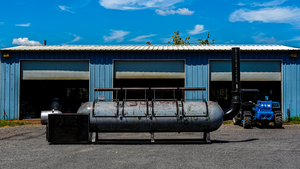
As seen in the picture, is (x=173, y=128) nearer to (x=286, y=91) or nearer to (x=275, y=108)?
(x=275, y=108)

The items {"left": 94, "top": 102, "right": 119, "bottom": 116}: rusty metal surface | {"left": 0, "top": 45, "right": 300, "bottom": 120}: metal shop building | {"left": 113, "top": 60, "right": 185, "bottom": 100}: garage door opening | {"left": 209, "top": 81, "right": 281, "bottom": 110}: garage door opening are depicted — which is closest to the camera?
{"left": 94, "top": 102, "right": 119, "bottom": 116}: rusty metal surface

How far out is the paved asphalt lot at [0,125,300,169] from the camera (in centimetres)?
693

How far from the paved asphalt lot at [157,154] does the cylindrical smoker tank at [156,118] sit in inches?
30.7

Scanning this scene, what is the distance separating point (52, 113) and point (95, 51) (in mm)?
8626

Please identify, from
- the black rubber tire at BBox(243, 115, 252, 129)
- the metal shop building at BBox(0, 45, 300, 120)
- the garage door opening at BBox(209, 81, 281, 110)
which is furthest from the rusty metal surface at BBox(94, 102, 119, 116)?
the garage door opening at BBox(209, 81, 281, 110)

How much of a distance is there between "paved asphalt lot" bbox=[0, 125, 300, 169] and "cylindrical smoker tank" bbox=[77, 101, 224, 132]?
2.56 feet

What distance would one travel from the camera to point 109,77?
712 inches

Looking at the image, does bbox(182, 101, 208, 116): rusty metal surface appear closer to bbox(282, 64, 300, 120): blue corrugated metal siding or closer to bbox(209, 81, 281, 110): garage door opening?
bbox(282, 64, 300, 120): blue corrugated metal siding

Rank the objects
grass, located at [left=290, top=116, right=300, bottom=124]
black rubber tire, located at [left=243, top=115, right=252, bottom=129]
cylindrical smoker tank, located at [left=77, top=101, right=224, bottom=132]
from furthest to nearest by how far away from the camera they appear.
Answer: grass, located at [left=290, top=116, right=300, bottom=124] < black rubber tire, located at [left=243, top=115, right=252, bottom=129] < cylindrical smoker tank, located at [left=77, top=101, right=224, bottom=132]

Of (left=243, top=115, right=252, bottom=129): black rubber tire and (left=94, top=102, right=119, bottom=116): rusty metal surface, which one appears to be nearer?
(left=94, top=102, right=119, bottom=116): rusty metal surface

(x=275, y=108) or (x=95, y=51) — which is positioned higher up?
(x=95, y=51)

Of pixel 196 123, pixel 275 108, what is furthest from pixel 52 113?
pixel 275 108

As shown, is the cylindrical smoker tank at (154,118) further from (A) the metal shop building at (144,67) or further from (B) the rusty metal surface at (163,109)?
(A) the metal shop building at (144,67)

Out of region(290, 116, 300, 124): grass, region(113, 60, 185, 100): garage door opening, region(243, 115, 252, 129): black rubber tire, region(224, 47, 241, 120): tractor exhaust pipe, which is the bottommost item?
region(290, 116, 300, 124): grass
